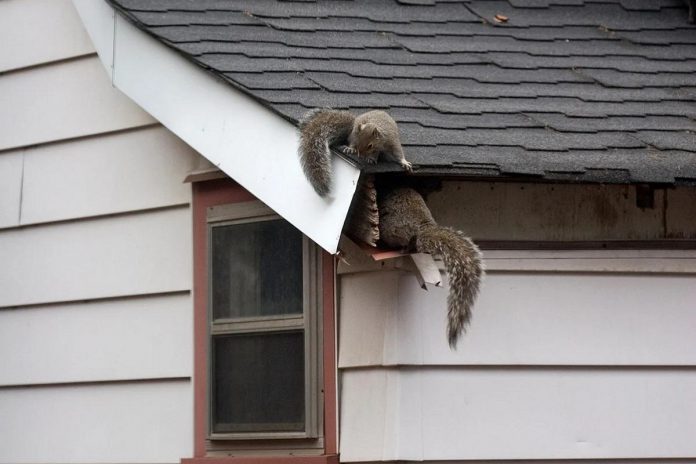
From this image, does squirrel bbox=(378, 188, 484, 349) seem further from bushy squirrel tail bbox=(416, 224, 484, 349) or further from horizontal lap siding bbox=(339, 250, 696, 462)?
horizontal lap siding bbox=(339, 250, 696, 462)

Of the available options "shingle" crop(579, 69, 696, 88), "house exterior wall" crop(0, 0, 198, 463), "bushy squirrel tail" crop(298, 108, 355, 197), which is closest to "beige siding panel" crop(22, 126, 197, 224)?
"house exterior wall" crop(0, 0, 198, 463)

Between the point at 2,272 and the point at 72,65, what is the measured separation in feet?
3.03

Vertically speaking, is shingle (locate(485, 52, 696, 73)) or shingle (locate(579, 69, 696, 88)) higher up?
shingle (locate(485, 52, 696, 73))

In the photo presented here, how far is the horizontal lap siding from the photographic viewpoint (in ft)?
13.5

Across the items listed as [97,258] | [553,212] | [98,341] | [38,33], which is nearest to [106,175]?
[97,258]

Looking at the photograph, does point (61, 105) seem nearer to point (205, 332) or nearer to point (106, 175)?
point (106, 175)

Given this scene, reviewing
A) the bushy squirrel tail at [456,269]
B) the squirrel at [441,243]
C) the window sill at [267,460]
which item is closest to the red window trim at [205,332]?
the window sill at [267,460]

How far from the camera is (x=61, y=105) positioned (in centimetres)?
528

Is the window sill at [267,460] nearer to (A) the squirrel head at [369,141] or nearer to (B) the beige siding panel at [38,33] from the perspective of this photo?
Result: (A) the squirrel head at [369,141]

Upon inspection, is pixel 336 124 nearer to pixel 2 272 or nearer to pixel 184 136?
pixel 184 136

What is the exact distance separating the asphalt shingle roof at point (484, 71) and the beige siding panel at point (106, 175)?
20.1 inches

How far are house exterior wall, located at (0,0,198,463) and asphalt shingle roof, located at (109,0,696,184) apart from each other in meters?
0.57

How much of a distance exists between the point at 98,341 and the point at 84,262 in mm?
327

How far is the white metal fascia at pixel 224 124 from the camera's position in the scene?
4.01 m
